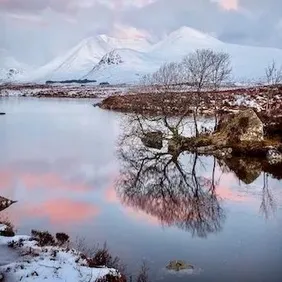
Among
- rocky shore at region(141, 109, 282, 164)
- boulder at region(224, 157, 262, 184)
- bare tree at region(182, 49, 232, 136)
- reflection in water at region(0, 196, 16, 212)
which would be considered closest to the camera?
reflection in water at region(0, 196, 16, 212)

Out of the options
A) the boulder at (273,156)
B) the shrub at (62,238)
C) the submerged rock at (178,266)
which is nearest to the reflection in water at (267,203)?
the boulder at (273,156)

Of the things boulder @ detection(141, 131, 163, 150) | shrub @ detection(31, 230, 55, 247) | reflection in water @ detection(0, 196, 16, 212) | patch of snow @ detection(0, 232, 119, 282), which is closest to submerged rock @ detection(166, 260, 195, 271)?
patch of snow @ detection(0, 232, 119, 282)

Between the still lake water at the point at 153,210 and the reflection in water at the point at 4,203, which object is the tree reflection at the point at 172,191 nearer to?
the still lake water at the point at 153,210

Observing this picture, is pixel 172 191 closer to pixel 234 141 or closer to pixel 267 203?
pixel 267 203

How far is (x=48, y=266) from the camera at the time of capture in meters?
12.2

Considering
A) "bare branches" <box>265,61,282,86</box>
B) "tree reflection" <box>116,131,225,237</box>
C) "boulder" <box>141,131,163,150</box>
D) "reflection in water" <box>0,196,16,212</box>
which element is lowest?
"reflection in water" <box>0,196,16,212</box>

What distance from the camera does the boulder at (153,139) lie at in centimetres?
3325

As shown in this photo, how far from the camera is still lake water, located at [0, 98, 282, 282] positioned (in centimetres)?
1478

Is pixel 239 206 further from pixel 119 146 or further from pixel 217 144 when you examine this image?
pixel 119 146

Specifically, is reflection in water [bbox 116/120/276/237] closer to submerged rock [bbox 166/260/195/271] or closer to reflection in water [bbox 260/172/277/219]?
reflection in water [bbox 260/172/277/219]

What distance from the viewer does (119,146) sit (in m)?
34.8

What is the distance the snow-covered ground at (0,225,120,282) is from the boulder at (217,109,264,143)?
20.7 metres

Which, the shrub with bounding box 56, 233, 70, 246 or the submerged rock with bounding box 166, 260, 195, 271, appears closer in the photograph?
the submerged rock with bounding box 166, 260, 195, 271

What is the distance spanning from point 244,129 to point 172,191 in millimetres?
11776
